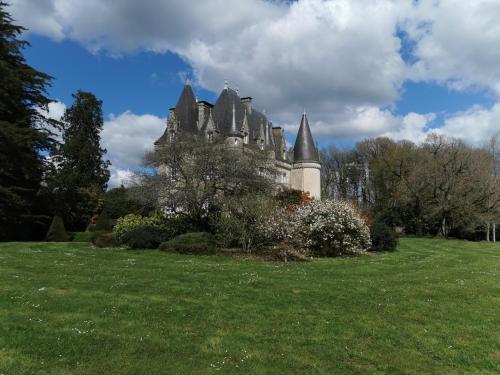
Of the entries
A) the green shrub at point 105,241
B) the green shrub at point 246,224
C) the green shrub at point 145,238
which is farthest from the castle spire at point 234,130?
the green shrub at point 246,224

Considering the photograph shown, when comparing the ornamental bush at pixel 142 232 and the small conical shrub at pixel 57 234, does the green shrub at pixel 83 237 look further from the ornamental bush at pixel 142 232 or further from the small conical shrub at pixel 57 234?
the ornamental bush at pixel 142 232

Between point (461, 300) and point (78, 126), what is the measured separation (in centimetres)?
4642

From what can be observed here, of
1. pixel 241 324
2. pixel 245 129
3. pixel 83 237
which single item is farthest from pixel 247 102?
pixel 241 324

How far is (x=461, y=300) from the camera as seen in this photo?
9.64 meters

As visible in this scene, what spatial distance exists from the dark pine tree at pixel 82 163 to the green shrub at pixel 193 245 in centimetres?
2107

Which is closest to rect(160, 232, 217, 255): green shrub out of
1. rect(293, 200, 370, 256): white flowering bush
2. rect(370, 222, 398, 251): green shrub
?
rect(293, 200, 370, 256): white flowering bush

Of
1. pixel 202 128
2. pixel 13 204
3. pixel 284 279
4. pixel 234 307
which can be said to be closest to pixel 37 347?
pixel 234 307

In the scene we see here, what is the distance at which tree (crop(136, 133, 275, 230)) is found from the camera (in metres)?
24.3

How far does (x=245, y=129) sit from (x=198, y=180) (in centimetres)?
2673

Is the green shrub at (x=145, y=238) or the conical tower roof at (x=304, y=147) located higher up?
the conical tower roof at (x=304, y=147)

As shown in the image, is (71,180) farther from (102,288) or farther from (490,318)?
(490,318)

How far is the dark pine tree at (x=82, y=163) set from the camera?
134 feet

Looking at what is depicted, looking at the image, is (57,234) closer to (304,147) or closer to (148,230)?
(148,230)

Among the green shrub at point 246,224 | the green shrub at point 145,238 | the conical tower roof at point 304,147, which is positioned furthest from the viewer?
the conical tower roof at point 304,147
